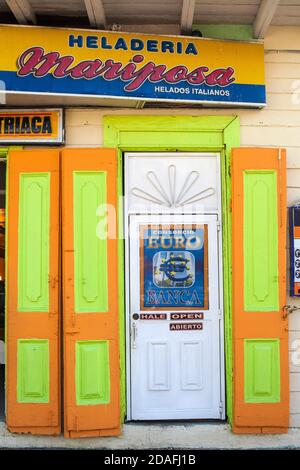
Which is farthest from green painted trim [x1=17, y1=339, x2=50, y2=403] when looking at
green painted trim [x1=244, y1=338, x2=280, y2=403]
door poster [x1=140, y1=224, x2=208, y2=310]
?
green painted trim [x1=244, y1=338, x2=280, y2=403]

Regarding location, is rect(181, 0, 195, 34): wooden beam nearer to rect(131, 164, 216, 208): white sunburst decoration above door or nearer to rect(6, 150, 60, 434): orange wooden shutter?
rect(131, 164, 216, 208): white sunburst decoration above door

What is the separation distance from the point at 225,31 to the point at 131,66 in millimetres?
1050

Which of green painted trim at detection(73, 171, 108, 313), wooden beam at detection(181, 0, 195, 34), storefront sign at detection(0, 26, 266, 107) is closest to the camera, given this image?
wooden beam at detection(181, 0, 195, 34)

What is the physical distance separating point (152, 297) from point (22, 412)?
160 cm

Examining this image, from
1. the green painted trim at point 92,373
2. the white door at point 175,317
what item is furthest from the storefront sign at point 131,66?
the green painted trim at point 92,373

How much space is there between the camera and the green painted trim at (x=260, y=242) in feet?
15.3

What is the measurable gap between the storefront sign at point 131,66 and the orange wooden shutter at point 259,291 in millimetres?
681

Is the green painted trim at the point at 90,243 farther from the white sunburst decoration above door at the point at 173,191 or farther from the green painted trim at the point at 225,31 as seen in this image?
the green painted trim at the point at 225,31

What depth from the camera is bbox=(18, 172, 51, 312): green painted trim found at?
4629 millimetres

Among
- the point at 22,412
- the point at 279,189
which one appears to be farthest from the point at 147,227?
the point at 22,412

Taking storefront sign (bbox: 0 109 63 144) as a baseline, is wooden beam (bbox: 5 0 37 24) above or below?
above

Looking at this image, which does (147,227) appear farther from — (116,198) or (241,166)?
(241,166)

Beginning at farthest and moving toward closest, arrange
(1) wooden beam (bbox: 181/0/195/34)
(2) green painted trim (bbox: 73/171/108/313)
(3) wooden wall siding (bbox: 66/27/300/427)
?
1. (3) wooden wall siding (bbox: 66/27/300/427)
2. (2) green painted trim (bbox: 73/171/108/313)
3. (1) wooden beam (bbox: 181/0/195/34)

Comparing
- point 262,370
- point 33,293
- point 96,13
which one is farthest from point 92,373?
point 96,13
